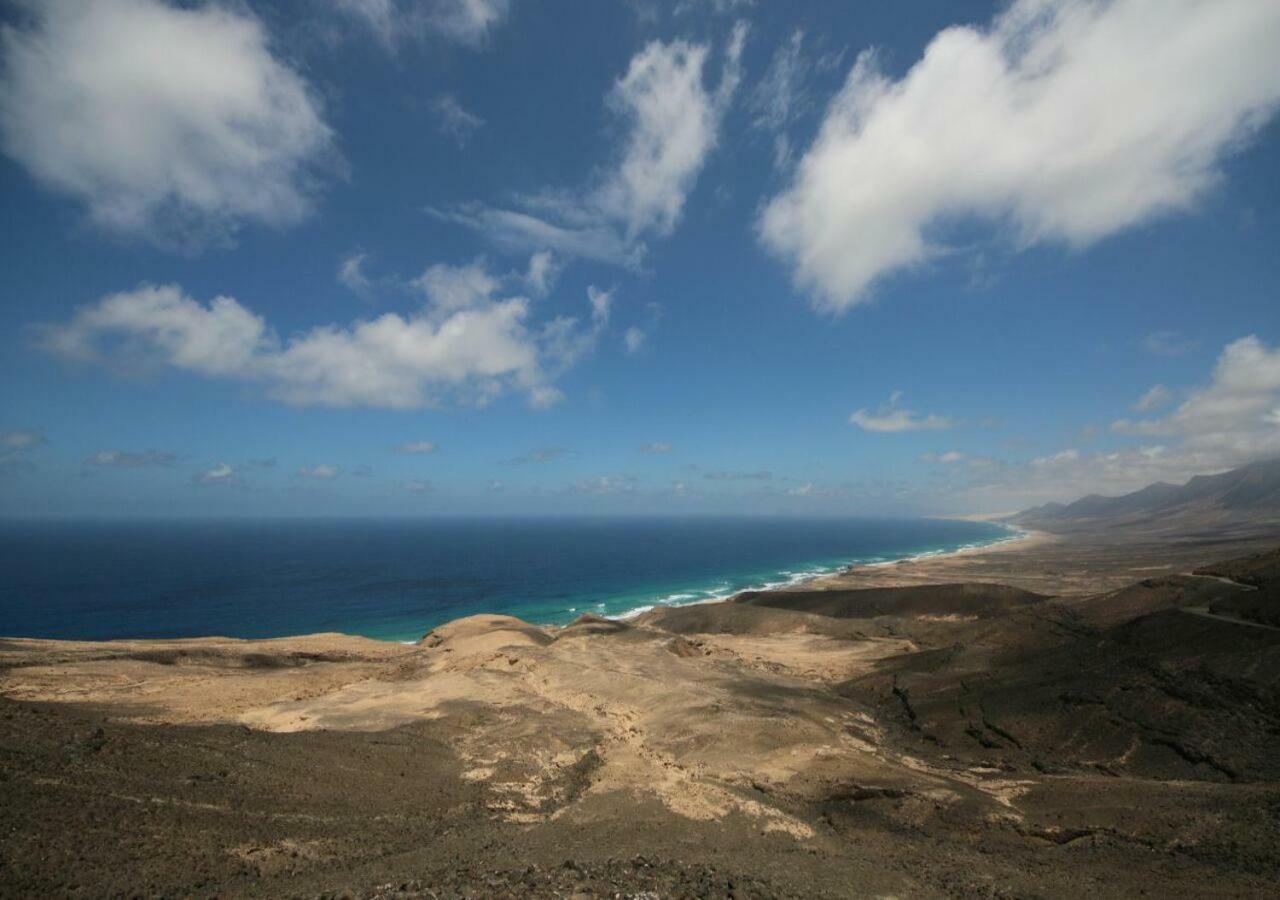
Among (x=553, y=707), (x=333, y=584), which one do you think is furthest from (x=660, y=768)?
(x=333, y=584)

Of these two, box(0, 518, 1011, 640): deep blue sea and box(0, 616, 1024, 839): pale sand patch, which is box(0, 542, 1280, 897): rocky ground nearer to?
box(0, 616, 1024, 839): pale sand patch

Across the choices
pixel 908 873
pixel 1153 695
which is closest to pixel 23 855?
pixel 908 873

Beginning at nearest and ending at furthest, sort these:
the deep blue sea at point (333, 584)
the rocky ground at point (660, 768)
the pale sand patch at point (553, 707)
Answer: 1. the rocky ground at point (660, 768)
2. the pale sand patch at point (553, 707)
3. the deep blue sea at point (333, 584)

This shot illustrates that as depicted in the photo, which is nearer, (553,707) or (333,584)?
(553,707)

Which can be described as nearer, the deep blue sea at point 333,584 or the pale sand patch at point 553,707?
the pale sand patch at point 553,707

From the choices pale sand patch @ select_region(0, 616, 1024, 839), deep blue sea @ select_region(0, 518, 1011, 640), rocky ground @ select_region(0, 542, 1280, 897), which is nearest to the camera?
rocky ground @ select_region(0, 542, 1280, 897)

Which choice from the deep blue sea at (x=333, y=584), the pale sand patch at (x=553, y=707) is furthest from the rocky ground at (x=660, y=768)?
the deep blue sea at (x=333, y=584)

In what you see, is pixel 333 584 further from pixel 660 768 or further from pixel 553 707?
pixel 660 768

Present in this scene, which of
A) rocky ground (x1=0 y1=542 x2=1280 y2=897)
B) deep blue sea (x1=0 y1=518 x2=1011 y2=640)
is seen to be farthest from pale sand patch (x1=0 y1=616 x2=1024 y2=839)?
deep blue sea (x1=0 y1=518 x2=1011 y2=640)

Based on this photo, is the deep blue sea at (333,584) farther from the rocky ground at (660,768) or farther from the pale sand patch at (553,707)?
the rocky ground at (660,768)
